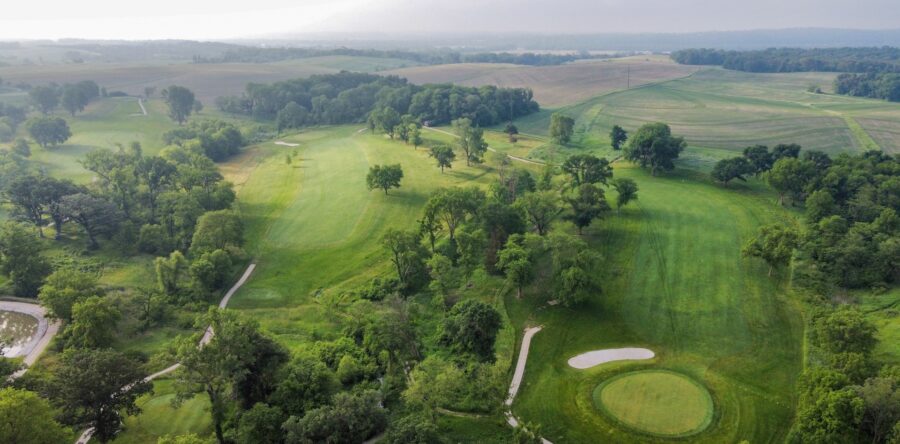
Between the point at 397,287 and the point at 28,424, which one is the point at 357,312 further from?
the point at 28,424

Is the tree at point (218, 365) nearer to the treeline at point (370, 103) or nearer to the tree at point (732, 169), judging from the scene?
the tree at point (732, 169)

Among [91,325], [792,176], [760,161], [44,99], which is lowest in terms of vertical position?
[91,325]

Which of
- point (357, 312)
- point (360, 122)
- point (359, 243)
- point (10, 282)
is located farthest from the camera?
point (360, 122)

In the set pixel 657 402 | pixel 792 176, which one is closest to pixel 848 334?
pixel 657 402

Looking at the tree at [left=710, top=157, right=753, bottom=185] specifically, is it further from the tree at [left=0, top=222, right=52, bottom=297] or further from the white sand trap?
the tree at [left=0, top=222, right=52, bottom=297]

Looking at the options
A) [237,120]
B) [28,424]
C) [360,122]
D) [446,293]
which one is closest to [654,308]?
[446,293]

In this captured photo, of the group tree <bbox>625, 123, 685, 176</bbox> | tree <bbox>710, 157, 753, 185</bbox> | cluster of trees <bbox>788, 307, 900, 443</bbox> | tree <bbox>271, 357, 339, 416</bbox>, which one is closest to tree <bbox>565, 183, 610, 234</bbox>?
cluster of trees <bbox>788, 307, 900, 443</bbox>

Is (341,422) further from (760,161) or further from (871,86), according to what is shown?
(871,86)
